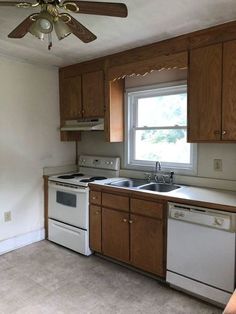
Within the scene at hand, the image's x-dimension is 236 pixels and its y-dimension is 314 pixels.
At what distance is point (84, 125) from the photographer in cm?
341

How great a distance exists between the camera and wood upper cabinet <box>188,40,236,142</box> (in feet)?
7.43

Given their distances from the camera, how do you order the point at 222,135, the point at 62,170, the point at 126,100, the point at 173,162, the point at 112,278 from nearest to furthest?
the point at 222,135 → the point at 112,278 → the point at 173,162 → the point at 126,100 → the point at 62,170

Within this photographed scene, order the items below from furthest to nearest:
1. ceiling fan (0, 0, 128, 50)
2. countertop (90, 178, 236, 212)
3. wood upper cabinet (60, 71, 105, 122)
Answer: wood upper cabinet (60, 71, 105, 122), countertop (90, 178, 236, 212), ceiling fan (0, 0, 128, 50)

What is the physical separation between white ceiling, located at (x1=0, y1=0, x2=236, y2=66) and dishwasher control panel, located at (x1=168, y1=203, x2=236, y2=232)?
1561 mm

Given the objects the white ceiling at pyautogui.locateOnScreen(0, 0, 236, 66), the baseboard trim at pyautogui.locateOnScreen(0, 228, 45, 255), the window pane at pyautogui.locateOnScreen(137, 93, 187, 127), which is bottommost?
the baseboard trim at pyautogui.locateOnScreen(0, 228, 45, 255)

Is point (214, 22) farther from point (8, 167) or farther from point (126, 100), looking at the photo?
point (8, 167)

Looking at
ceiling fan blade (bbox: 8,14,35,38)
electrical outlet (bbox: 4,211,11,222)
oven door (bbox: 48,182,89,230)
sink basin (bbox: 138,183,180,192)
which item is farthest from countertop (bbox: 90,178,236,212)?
ceiling fan blade (bbox: 8,14,35,38)

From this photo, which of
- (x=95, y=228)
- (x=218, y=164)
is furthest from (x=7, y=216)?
(x=218, y=164)

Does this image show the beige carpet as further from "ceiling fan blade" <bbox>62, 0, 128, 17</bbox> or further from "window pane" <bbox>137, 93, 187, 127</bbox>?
"ceiling fan blade" <bbox>62, 0, 128, 17</bbox>

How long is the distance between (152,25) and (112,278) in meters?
2.40

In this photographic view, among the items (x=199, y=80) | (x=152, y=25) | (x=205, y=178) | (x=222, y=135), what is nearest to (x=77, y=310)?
(x=205, y=178)

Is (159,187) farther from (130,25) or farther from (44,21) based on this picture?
(44,21)

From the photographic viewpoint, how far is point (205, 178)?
109 inches

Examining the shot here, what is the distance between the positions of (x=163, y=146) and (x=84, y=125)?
3.44 ft
